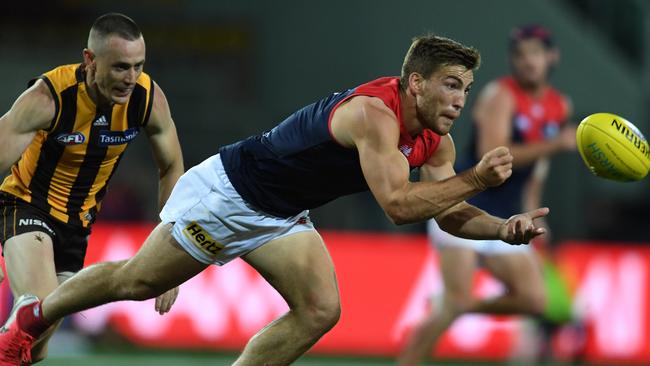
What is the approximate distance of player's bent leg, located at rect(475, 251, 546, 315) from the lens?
830 centimetres

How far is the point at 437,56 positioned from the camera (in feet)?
18.4

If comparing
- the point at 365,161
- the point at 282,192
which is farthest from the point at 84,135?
the point at 365,161

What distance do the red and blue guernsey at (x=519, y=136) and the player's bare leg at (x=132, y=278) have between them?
310 centimetres

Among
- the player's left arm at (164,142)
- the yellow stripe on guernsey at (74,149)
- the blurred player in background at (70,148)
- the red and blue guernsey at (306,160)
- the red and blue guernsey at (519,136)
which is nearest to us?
the red and blue guernsey at (306,160)

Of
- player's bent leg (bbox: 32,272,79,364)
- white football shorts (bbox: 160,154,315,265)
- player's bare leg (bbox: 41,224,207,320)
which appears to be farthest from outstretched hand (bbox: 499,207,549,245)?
player's bent leg (bbox: 32,272,79,364)

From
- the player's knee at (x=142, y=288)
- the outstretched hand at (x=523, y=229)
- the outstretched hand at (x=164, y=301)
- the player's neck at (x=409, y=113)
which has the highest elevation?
the player's neck at (x=409, y=113)

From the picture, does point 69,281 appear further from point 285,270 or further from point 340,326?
point 340,326

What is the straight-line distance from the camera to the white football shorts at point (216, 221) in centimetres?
598

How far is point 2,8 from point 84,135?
1088 centimetres

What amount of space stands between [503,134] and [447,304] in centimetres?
125

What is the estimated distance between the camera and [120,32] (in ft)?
20.2

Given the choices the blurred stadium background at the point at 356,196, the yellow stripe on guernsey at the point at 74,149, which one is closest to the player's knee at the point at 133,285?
the yellow stripe on guernsey at the point at 74,149

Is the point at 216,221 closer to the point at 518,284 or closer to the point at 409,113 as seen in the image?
the point at 409,113

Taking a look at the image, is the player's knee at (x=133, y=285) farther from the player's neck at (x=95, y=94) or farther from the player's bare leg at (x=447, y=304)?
the player's bare leg at (x=447, y=304)
